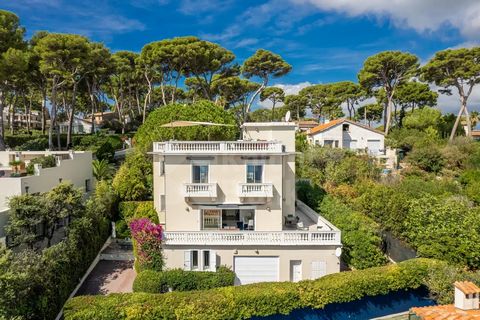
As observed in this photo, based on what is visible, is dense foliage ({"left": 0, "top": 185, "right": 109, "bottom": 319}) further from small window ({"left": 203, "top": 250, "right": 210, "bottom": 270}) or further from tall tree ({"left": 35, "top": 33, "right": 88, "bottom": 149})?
tall tree ({"left": 35, "top": 33, "right": 88, "bottom": 149})

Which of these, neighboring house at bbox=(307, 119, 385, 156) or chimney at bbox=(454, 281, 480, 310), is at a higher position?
neighboring house at bbox=(307, 119, 385, 156)

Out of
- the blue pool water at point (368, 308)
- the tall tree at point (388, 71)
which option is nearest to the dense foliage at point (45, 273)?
the blue pool water at point (368, 308)

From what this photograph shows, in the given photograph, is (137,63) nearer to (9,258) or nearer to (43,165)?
(43,165)

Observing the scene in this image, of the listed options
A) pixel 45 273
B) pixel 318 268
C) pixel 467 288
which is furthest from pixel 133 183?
pixel 467 288

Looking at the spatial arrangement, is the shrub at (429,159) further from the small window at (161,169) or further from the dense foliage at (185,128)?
the small window at (161,169)

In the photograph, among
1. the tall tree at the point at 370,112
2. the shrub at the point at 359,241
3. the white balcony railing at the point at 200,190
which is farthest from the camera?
the tall tree at the point at 370,112

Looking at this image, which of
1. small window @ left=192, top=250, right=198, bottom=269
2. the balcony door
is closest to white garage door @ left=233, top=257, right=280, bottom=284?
small window @ left=192, top=250, right=198, bottom=269

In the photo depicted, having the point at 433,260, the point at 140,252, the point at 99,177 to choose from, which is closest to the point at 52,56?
the point at 99,177
